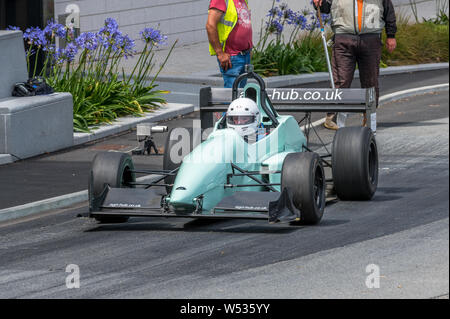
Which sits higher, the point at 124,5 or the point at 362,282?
the point at 124,5

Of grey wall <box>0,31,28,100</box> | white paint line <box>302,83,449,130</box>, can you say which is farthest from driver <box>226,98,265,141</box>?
white paint line <box>302,83,449,130</box>

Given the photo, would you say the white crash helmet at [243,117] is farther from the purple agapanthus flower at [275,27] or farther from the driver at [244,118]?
the purple agapanthus flower at [275,27]

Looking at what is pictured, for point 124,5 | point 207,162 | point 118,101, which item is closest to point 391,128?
point 118,101

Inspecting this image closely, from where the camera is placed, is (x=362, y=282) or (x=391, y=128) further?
(x=391, y=128)

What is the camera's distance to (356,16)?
15.4 m

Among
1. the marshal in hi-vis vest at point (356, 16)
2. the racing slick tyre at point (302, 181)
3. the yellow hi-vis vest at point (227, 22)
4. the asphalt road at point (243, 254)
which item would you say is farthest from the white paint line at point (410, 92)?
the racing slick tyre at point (302, 181)

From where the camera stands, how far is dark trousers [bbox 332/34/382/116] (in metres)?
15.5

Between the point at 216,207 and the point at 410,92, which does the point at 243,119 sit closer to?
the point at 216,207

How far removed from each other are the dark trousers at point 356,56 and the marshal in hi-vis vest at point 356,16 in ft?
0.31

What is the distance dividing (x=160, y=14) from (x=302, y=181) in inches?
662

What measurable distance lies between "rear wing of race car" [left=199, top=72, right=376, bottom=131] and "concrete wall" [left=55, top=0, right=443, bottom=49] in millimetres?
11391

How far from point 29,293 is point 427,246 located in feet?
10.8

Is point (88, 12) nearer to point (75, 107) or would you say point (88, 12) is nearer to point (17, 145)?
point (75, 107)

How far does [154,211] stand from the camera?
10.1 metres
